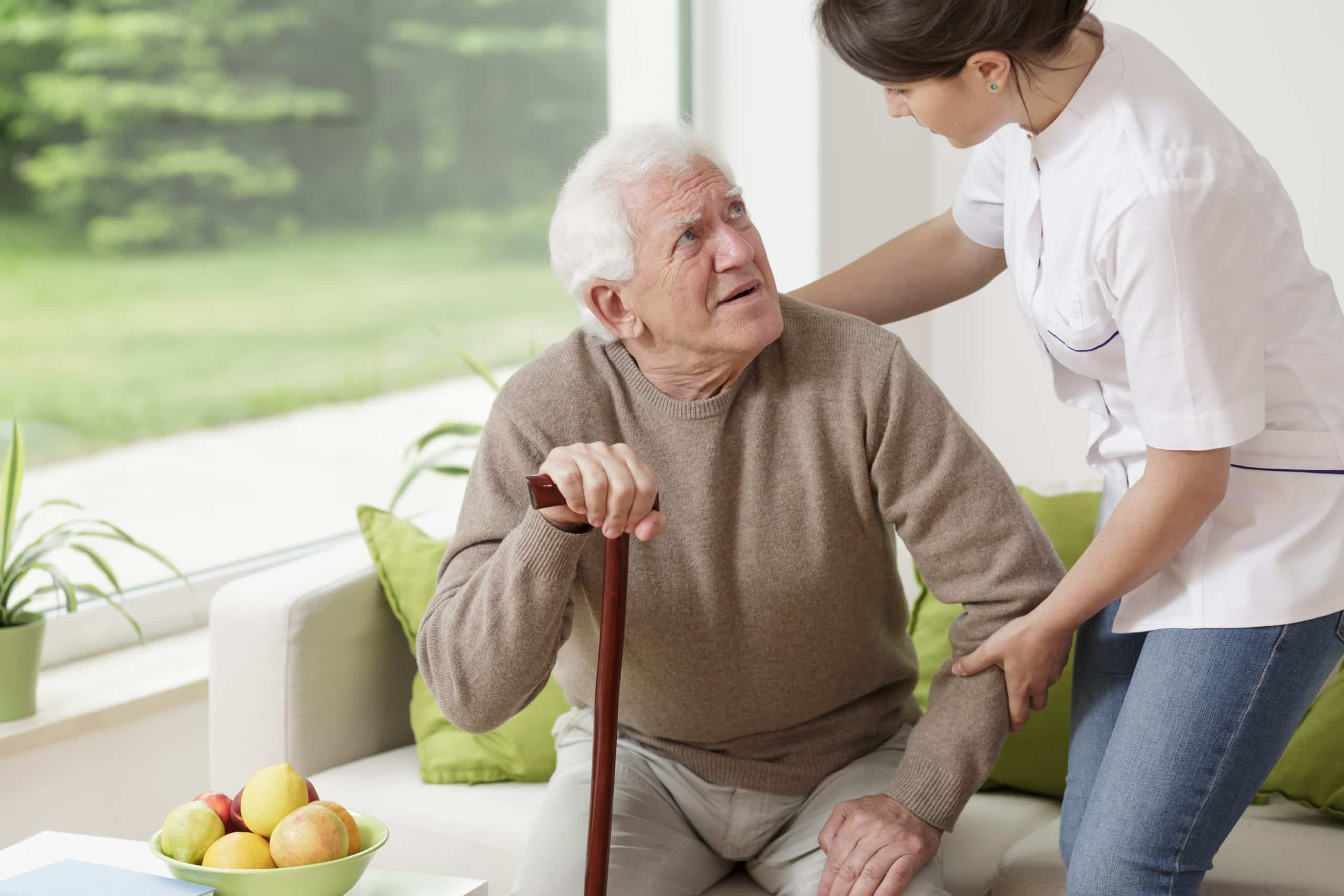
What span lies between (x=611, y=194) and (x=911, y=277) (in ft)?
1.61

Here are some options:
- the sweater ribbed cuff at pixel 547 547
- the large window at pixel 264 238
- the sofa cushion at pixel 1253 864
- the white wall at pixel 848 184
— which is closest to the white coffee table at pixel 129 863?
the sweater ribbed cuff at pixel 547 547

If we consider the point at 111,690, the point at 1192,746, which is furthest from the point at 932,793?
the point at 111,690

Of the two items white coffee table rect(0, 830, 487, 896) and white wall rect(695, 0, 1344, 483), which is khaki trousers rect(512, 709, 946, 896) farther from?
white wall rect(695, 0, 1344, 483)

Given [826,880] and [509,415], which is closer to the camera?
[826,880]

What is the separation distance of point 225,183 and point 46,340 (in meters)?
0.47

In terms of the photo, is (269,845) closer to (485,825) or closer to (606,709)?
(606,709)

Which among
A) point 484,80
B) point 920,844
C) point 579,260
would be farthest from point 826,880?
point 484,80

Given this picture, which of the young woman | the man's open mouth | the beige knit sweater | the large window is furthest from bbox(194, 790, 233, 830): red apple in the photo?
the large window

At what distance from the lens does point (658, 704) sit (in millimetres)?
1732

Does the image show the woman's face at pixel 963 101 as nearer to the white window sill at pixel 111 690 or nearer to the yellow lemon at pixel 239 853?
the yellow lemon at pixel 239 853

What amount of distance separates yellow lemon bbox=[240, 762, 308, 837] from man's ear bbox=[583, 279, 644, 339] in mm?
679

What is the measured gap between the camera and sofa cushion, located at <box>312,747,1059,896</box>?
1816mm

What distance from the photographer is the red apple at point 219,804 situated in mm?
1376

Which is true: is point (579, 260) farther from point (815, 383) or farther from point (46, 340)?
point (46, 340)
